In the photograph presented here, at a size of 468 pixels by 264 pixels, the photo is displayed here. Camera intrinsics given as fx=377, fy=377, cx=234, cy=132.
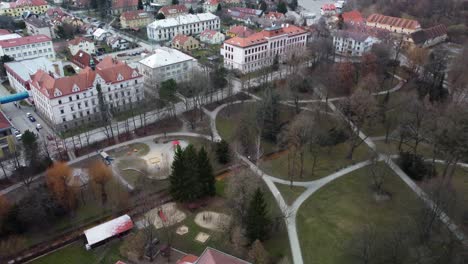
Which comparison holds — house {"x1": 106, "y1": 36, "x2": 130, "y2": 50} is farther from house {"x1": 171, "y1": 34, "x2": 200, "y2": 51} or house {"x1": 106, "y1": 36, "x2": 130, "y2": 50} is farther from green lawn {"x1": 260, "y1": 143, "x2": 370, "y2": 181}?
green lawn {"x1": 260, "y1": 143, "x2": 370, "y2": 181}

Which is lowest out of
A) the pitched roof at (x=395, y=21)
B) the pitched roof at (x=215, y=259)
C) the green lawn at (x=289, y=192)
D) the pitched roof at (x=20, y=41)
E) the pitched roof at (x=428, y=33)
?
the green lawn at (x=289, y=192)

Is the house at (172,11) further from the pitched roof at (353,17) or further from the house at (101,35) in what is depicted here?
the pitched roof at (353,17)

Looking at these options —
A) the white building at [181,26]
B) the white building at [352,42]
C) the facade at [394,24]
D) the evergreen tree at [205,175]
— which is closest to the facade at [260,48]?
the white building at [352,42]

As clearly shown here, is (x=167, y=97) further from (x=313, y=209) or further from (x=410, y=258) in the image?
(x=410, y=258)

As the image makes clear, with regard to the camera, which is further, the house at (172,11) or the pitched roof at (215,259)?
the house at (172,11)

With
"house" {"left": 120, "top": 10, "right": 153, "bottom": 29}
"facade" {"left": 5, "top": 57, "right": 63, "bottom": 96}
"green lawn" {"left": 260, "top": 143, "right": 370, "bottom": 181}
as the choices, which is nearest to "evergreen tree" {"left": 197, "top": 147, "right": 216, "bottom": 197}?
"green lawn" {"left": 260, "top": 143, "right": 370, "bottom": 181}
